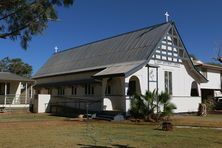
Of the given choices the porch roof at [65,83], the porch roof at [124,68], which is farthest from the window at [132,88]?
the porch roof at [65,83]

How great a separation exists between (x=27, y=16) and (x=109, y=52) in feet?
60.5

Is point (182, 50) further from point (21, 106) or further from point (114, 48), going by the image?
point (21, 106)

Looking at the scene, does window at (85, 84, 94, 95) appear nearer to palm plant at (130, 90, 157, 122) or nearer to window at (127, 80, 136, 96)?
window at (127, 80, 136, 96)

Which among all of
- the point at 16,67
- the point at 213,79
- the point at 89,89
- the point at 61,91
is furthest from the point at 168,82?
the point at 16,67

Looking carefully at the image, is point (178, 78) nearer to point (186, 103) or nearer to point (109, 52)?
point (186, 103)

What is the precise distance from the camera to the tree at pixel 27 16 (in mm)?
15617

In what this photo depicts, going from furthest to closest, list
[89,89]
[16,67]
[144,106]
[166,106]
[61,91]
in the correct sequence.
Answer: [16,67]
[61,91]
[89,89]
[144,106]
[166,106]

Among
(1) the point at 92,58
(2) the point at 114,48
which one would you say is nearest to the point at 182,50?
(2) the point at 114,48

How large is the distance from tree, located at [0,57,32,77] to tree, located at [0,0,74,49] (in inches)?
2490

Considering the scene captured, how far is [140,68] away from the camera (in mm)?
27203

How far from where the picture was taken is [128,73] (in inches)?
1017

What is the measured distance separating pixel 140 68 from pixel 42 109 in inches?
537

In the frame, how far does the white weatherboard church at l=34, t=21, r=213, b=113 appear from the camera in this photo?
27891 mm

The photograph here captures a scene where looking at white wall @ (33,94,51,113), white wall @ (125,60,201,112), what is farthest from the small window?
white wall @ (125,60,201,112)
